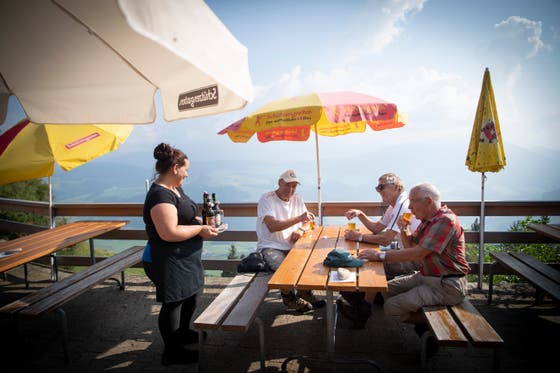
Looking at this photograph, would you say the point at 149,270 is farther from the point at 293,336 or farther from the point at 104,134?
the point at 104,134

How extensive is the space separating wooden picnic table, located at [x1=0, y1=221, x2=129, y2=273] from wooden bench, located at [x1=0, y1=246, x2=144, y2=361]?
358mm

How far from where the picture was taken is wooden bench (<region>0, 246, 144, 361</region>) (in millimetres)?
2678

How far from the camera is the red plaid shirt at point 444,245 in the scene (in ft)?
8.29

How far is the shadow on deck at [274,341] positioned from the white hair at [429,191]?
4.56ft

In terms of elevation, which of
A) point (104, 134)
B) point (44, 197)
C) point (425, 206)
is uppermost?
point (104, 134)

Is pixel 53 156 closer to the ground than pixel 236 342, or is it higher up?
higher up

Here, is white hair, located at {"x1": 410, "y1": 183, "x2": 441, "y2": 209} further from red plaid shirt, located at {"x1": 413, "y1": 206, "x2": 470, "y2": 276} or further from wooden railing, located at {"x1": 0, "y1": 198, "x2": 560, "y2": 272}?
wooden railing, located at {"x1": 0, "y1": 198, "x2": 560, "y2": 272}

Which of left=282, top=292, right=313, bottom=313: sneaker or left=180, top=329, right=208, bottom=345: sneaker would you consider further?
left=282, top=292, right=313, bottom=313: sneaker

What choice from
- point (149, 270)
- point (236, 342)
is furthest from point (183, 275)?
point (236, 342)

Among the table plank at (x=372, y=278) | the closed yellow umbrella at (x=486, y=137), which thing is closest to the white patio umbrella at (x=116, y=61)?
the table plank at (x=372, y=278)

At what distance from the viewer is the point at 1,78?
6.91ft

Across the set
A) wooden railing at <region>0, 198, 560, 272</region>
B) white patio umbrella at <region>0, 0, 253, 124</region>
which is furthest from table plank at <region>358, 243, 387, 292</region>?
wooden railing at <region>0, 198, 560, 272</region>

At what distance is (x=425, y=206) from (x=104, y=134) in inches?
163

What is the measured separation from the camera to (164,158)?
2631 millimetres
